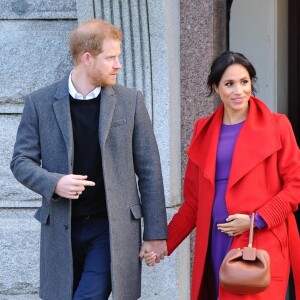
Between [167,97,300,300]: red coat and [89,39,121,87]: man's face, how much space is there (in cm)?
59

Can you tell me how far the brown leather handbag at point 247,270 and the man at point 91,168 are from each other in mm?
617

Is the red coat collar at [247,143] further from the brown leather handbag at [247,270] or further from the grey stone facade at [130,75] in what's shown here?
the grey stone facade at [130,75]

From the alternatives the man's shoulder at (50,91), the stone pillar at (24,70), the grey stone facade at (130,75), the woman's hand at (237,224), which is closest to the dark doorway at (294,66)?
the grey stone facade at (130,75)

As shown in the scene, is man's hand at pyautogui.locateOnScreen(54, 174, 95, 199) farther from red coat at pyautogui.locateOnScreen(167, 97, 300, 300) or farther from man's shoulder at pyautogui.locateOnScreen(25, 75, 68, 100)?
red coat at pyautogui.locateOnScreen(167, 97, 300, 300)

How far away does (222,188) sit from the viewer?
5.14m

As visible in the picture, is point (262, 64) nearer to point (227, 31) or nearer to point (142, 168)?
point (227, 31)

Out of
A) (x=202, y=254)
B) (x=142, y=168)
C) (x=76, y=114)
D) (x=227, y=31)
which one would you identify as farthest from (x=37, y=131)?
(x=227, y=31)

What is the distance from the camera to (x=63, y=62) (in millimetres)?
6891

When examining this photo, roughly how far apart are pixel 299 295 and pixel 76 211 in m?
1.17

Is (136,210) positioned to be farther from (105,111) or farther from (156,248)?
(105,111)

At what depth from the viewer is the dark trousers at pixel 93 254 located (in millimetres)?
5254

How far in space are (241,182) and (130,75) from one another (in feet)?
5.79

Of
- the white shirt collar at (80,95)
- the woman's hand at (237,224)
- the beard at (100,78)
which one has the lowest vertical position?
the woman's hand at (237,224)

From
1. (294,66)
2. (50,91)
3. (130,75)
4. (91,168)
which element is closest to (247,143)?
(91,168)
